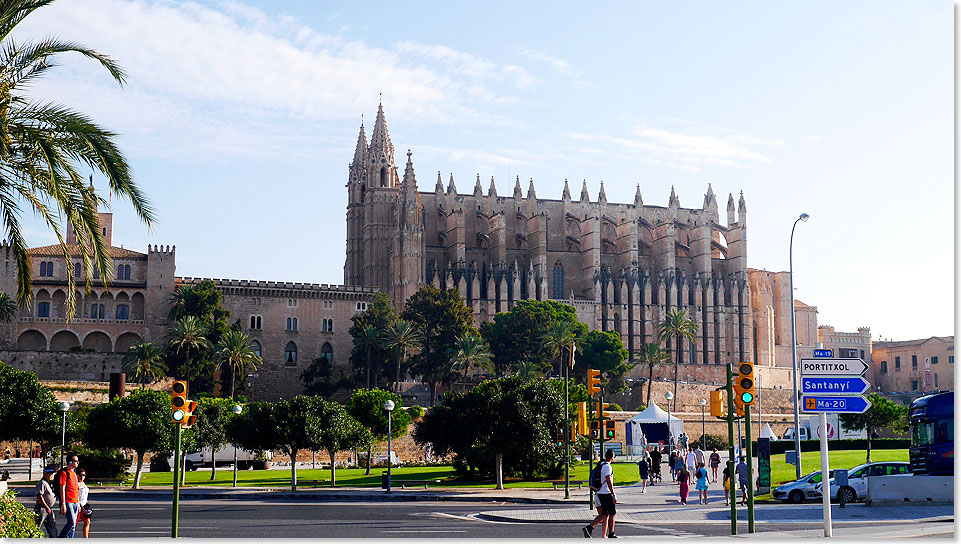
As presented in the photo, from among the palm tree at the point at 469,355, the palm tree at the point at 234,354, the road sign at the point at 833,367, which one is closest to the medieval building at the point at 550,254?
the palm tree at the point at 469,355

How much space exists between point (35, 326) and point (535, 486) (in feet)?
176

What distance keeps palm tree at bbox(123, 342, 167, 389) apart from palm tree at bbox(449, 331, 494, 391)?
64.1ft

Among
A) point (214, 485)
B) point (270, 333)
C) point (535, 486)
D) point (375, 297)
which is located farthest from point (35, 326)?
point (535, 486)

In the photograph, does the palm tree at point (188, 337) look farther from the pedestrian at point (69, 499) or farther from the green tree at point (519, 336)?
the pedestrian at point (69, 499)

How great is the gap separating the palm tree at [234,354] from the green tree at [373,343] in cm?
829

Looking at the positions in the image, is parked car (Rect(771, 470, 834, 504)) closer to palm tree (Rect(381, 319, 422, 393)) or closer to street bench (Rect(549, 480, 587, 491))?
street bench (Rect(549, 480, 587, 491))

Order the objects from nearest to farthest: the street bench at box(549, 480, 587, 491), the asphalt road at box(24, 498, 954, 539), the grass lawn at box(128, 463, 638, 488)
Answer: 1. the asphalt road at box(24, 498, 954, 539)
2. the street bench at box(549, 480, 587, 491)
3. the grass lawn at box(128, 463, 638, 488)

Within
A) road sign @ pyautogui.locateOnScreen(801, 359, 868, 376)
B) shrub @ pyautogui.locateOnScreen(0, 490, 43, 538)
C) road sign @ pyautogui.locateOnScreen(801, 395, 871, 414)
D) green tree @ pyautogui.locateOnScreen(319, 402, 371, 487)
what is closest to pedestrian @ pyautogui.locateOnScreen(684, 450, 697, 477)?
green tree @ pyautogui.locateOnScreen(319, 402, 371, 487)

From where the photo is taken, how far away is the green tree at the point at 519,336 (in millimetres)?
82500

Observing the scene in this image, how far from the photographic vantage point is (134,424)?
39781mm

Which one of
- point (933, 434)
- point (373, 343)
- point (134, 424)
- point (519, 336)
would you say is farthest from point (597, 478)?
point (519, 336)

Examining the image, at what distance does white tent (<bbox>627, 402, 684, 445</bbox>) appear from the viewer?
53719 millimetres

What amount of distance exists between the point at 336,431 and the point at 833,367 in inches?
1091

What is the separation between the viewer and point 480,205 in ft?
341
